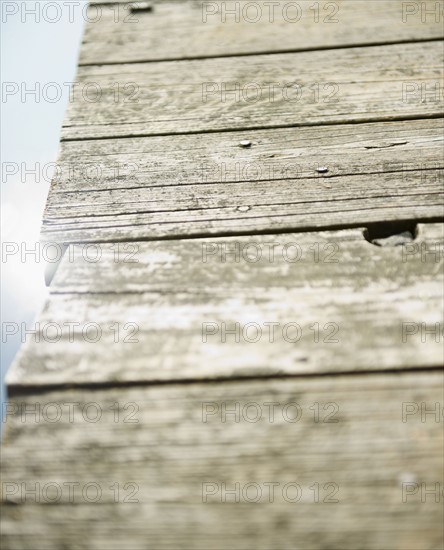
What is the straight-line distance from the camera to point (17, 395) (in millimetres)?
678

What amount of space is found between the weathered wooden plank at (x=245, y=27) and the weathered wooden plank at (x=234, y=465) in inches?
41.9

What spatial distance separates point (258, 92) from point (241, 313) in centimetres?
71

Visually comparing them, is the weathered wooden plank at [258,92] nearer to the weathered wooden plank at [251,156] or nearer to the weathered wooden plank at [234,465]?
the weathered wooden plank at [251,156]

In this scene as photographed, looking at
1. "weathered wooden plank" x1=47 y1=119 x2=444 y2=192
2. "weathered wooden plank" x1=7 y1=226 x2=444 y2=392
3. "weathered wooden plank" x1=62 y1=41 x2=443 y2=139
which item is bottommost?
"weathered wooden plank" x1=7 y1=226 x2=444 y2=392

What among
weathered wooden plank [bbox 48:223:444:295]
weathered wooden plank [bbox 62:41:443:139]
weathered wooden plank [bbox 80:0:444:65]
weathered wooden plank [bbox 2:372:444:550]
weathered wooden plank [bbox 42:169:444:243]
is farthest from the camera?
weathered wooden plank [bbox 80:0:444:65]

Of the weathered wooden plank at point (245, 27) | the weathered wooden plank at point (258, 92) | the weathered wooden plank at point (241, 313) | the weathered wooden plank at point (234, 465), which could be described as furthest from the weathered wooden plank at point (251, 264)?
the weathered wooden plank at point (245, 27)

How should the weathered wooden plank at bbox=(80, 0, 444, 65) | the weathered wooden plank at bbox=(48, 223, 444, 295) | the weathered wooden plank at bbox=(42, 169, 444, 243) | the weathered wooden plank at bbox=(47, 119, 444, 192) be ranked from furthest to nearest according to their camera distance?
the weathered wooden plank at bbox=(80, 0, 444, 65)
the weathered wooden plank at bbox=(47, 119, 444, 192)
the weathered wooden plank at bbox=(42, 169, 444, 243)
the weathered wooden plank at bbox=(48, 223, 444, 295)

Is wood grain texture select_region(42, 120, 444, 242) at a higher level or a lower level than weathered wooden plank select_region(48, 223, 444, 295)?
higher

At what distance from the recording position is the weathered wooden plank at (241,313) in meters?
0.70

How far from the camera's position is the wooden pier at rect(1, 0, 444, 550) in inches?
23.8

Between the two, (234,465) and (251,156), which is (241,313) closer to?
(234,465)

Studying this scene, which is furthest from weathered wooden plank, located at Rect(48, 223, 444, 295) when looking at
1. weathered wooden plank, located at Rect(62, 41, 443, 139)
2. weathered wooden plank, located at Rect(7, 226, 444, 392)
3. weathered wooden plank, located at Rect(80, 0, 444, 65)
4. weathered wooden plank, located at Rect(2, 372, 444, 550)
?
weathered wooden plank, located at Rect(80, 0, 444, 65)

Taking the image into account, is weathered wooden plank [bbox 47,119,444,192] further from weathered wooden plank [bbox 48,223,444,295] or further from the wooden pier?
weathered wooden plank [bbox 48,223,444,295]

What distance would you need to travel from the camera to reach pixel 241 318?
776mm
